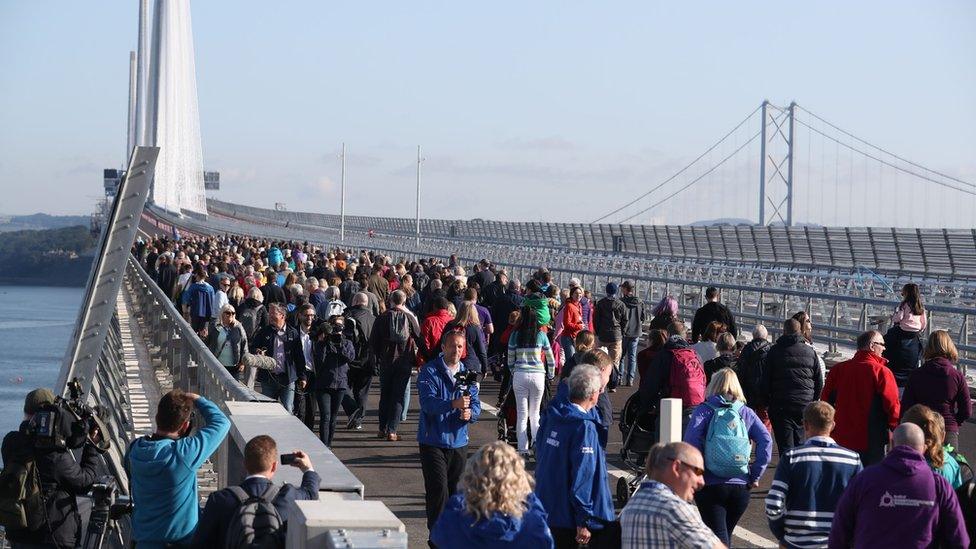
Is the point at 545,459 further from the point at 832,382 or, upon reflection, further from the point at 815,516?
the point at 832,382

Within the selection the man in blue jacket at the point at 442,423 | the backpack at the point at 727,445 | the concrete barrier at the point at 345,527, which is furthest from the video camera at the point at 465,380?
the concrete barrier at the point at 345,527

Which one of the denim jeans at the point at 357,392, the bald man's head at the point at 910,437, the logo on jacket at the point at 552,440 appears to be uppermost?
the bald man's head at the point at 910,437

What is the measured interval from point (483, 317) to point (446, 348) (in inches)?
301

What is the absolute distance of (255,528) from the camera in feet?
16.8

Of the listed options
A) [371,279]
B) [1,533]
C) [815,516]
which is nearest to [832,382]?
[815,516]

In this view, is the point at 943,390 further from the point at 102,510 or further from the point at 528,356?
the point at 102,510

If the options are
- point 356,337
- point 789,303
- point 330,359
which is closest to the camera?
point 330,359

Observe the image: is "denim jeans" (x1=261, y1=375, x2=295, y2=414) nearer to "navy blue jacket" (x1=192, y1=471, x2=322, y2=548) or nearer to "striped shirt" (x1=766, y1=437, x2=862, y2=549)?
"striped shirt" (x1=766, y1=437, x2=862, y2=549)

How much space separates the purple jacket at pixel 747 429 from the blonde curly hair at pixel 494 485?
3.06 m

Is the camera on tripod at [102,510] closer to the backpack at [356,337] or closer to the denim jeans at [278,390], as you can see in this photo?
the denim jeans at [278,390]

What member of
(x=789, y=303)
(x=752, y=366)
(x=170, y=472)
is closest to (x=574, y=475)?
(x=170, y=472)

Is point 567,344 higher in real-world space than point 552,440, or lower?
lower

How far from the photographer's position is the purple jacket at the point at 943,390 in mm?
10039

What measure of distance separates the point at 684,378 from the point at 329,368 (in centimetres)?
379
